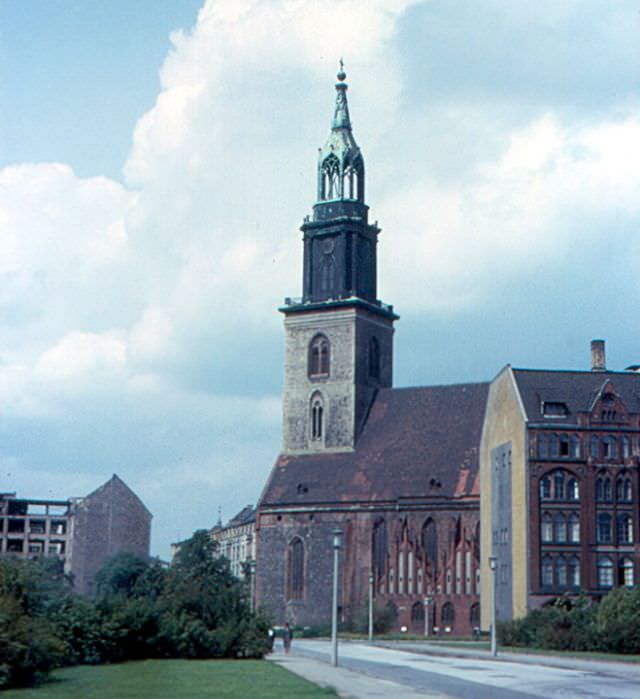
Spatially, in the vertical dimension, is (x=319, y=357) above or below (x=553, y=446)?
above

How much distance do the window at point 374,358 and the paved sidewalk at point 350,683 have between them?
63702 mm

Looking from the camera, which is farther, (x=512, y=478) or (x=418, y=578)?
(x=418, y=578)

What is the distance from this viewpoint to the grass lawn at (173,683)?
88.4 feet

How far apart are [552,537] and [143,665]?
137 feet

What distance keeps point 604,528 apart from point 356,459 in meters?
31.1

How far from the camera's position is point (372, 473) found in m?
102

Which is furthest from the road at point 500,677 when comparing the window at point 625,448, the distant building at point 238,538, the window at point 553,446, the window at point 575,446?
the distant building at point 238,538

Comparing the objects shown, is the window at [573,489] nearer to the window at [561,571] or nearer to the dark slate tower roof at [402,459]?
the window at [561,571]

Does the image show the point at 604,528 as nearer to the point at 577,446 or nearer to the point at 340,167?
the point at 577,446

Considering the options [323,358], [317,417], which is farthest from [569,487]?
[323,358]

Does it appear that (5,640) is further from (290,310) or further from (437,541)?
(290,310)

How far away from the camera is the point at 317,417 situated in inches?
4186

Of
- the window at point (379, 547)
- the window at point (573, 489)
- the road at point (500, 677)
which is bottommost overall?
the road at point (500, 677)

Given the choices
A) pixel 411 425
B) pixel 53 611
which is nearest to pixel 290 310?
pixel 411 425
